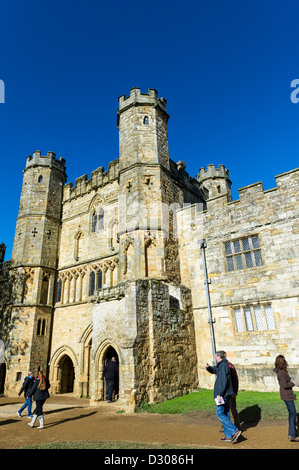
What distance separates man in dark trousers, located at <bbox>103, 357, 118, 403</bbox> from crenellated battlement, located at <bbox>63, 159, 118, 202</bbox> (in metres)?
10.7

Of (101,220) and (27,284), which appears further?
(101,220)

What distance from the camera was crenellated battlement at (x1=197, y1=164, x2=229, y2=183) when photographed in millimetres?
23172

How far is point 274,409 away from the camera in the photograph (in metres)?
7.43

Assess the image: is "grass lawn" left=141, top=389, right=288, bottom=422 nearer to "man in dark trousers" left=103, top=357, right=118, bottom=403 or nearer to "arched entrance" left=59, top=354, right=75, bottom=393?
"man in dark trousers" left=103, top=357, right=118, bottom=403

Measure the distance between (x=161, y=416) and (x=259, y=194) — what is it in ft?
29.1

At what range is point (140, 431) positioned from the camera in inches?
266

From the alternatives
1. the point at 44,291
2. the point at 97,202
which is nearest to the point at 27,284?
the point at 44,291

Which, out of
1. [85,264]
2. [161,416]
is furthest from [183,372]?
[85,264]

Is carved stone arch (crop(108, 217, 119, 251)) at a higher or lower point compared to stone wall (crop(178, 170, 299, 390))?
higher

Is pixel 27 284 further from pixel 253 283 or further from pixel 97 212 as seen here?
pixel 253 283

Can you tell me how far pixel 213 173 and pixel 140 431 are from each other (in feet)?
64.4

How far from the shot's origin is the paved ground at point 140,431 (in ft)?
18.3

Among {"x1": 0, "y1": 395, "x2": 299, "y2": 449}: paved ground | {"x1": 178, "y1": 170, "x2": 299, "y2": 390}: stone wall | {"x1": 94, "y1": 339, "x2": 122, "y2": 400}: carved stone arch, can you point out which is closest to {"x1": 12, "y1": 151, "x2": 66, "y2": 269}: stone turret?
{"x1": 94, "y1": 339, "x2": 122, "y2": 400}: carved stone arch

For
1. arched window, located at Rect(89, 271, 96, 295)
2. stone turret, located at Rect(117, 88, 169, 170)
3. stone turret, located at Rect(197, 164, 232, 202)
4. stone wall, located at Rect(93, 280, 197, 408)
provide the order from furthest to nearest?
stone turret, located at Rect(197, 164, 232, 202), arched window, located at Rect(89, 271, 96, 295), stone turret, located at Rect(117, 88, 169, 170), stone wall, located at Rect(93, 280, 197, 408)
